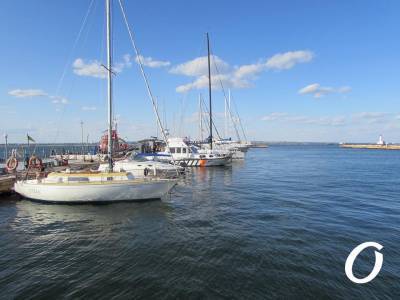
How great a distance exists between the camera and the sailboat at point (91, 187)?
18.5 metres

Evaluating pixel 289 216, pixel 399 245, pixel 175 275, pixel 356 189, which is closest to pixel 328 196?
pixel 356 189

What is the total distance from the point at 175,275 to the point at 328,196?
60.0ft

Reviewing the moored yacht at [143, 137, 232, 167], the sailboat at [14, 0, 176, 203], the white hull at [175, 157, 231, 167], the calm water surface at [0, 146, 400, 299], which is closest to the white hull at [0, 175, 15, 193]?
the calm water surface at [0, 146, 400, 299]

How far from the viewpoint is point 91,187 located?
18.4m

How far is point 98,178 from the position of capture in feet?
62.1

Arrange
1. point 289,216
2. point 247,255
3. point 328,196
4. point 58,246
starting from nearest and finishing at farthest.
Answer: point 247,255
point 58,246
point 289,216
point 328,196

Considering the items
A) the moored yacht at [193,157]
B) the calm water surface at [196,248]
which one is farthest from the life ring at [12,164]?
the moored yacht at [193,157]

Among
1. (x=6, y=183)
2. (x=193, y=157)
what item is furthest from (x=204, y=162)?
(x=6, y=183)

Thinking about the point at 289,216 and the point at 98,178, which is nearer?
the point at 289,216

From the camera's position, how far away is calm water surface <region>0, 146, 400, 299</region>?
855 centimetres

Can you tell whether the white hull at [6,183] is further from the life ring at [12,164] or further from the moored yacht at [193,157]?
the moored yacht at [193,157]

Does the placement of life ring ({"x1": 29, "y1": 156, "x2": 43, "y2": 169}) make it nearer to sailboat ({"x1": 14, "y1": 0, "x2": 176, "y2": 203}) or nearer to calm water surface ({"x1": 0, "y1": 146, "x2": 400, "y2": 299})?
sailboat ({"x1": 14, "y1": 0, "x2": 176, "y2": 203})

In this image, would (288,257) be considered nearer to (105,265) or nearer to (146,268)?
(146,268)

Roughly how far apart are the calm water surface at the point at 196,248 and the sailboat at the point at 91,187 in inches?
29.6
